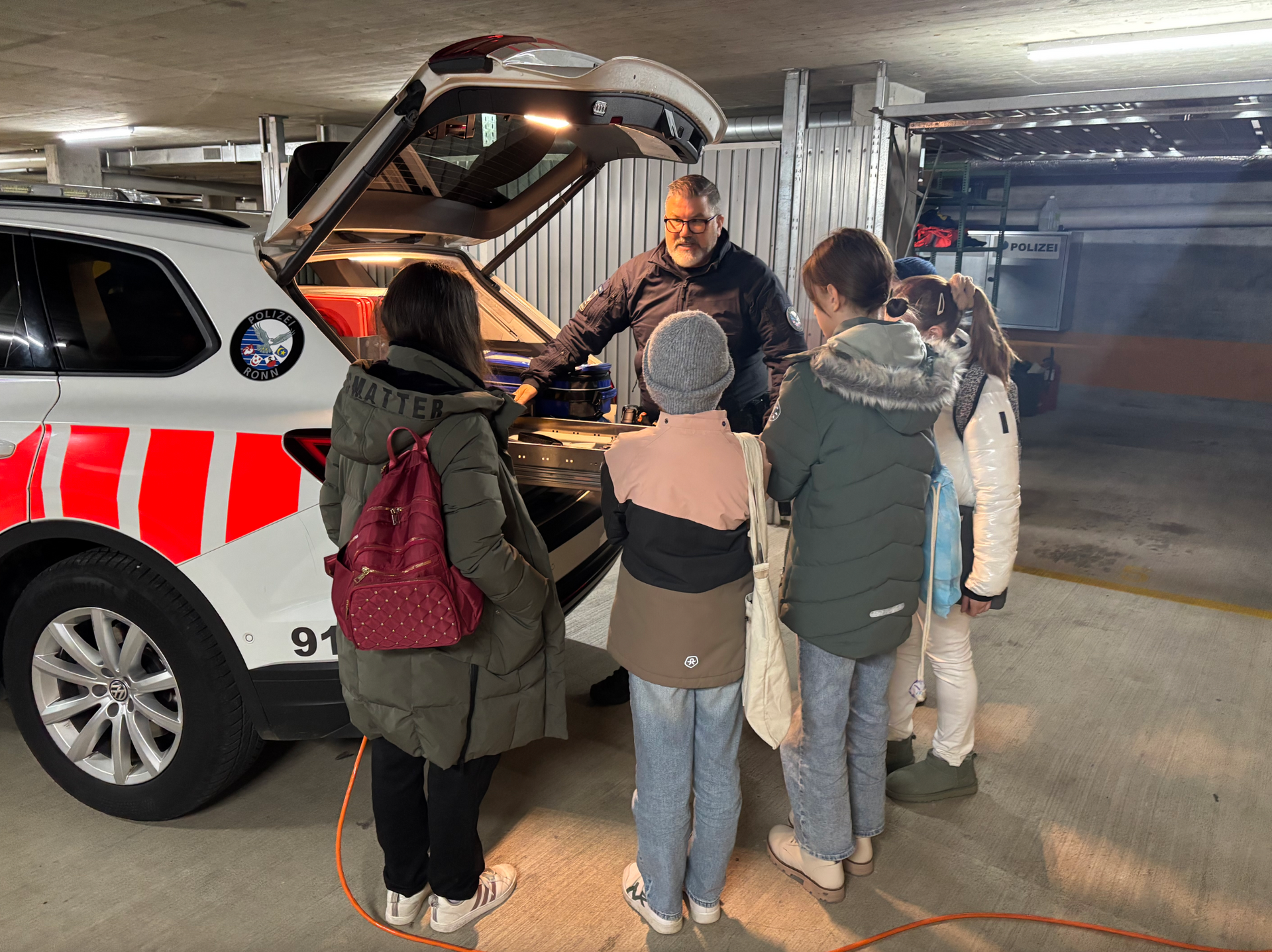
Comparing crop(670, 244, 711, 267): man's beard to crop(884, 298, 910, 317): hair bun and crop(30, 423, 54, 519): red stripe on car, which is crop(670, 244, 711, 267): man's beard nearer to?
crop(884, 298, 910, 317): hair bun

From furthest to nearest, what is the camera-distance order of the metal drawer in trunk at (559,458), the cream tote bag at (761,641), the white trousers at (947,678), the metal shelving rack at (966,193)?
the metal shelving rack at (966,193), the white trousers at (947,678), the metal drawer in trunk at (559,458), the cream tote bag at (761,641)

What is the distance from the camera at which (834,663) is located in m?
2.00

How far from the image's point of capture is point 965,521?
2.39 metres

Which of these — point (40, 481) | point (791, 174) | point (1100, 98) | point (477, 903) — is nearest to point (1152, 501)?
point (1100, 98)

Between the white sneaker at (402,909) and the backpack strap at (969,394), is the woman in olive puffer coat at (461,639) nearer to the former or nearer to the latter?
the white sneaker at (402,909)

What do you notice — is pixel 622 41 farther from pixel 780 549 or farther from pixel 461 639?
pixel 461 639

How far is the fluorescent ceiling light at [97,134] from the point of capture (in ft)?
29.5

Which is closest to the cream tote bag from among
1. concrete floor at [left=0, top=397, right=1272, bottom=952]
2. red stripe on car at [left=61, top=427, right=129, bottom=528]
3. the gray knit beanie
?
the gray knit beanie

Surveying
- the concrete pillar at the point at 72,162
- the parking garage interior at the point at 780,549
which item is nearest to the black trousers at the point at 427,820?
the parking garage interior at the point at 780,549

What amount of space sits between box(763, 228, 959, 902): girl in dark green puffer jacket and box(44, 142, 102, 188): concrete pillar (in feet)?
35.5

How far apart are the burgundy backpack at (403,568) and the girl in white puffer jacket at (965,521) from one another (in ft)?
4.40

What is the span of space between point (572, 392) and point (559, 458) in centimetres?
52

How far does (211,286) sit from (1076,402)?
12.4m

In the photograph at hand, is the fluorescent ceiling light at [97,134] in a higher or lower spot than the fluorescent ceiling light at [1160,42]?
lower
